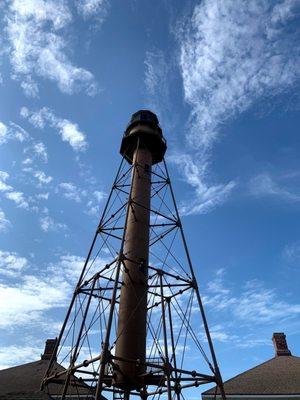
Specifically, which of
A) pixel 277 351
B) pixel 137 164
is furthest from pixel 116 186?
pixel 277 351

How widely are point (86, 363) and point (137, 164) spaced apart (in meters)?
9.43

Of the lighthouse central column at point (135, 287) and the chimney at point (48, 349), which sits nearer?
the lighthouse central column at point (135, 287)

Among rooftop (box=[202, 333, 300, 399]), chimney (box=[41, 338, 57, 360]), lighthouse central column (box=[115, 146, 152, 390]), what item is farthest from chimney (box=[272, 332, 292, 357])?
lighthouse central column (box=[115, 146, 152, 390])

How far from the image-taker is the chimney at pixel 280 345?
24875 millimetres

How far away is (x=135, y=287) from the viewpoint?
47.0 ft

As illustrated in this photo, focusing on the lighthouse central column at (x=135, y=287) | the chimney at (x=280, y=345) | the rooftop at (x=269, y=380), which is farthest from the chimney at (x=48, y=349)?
the chimney at (x=280, y=345)

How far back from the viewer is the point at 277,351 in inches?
986

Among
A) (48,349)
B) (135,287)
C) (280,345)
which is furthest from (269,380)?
(48,349)

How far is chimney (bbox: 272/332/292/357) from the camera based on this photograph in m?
24.9

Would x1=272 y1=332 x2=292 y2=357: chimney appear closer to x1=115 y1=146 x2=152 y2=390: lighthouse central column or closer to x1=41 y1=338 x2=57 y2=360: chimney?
x1=41 y1=338 x2=57 y2=360: chimney

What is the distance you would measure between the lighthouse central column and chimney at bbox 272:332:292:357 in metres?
15.1

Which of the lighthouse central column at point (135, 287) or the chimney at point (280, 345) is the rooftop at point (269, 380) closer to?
the chimney at point (280, 345)

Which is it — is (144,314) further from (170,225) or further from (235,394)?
(235,394)

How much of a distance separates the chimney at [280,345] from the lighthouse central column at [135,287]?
15.1 metres
